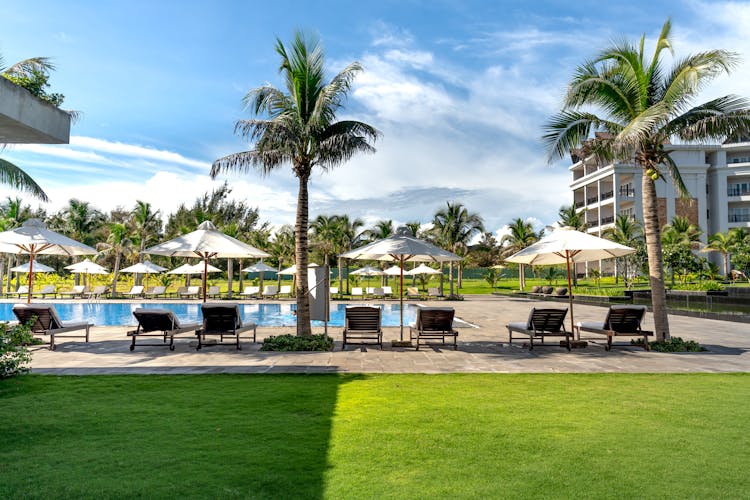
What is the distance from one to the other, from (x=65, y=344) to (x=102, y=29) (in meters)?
7.35

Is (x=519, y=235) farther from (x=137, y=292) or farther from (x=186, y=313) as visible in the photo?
(x=137, y=292)

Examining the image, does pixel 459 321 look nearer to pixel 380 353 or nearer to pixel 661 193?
pixel 380 353

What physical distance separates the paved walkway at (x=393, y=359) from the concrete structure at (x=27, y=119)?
382 centimetres

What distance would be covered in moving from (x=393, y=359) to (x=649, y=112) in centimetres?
694

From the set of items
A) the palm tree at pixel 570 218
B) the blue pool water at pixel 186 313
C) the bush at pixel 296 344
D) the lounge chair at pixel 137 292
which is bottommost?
the blue pool water at pixel 186 313

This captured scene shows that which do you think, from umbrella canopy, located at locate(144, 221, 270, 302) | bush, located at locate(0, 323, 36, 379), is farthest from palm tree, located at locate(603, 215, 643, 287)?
bush, located at locate(0, 323, 36, 379)

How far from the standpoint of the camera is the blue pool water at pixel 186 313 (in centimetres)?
1861

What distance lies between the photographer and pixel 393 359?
8.64 metres

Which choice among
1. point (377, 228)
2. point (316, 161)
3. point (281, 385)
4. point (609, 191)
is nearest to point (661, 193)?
point (609, 191)

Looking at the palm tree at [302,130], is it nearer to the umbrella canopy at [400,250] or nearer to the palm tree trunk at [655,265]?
the umbrella canopy at [400,250]

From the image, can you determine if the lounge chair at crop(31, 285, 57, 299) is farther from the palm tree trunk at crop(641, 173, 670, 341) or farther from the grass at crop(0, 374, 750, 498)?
the palm tree trunk at crop(641, 173, 670, 341)

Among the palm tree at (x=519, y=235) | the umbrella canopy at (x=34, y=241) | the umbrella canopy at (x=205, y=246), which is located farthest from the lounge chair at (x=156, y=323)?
the palm tree at (x=519, y=235)

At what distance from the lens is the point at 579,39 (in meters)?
12.4

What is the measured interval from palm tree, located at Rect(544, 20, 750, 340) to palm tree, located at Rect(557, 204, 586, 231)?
125 ft
